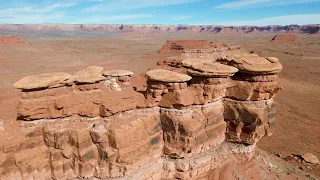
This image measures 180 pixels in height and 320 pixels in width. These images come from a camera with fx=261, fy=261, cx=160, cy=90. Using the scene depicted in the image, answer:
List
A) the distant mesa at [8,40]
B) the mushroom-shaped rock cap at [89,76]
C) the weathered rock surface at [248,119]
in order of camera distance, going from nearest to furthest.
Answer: the mushroom-shaped rock cap at [89,76], the weathered rock surface at [248,119], the distant mesa at [8,40]

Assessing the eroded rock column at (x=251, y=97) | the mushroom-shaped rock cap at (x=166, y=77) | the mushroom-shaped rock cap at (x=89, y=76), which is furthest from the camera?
the eroded rock column at (x=251, y=97)

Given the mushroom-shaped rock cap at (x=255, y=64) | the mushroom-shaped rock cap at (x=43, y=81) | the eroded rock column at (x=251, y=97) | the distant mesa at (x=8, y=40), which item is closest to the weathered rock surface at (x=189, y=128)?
the eroded rock column at (x=251, y=97)

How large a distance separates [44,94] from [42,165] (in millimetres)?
2410

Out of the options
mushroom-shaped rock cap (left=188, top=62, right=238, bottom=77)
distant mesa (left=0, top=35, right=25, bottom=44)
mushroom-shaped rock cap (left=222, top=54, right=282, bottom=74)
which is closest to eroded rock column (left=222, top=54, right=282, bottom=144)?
mushroom-shaped rock cap (left=222, top=54, right=282, bottom=74)

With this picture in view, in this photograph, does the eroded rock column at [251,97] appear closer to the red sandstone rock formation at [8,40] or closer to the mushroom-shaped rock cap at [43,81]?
the mushroom-shaped rock cap at [43,81]

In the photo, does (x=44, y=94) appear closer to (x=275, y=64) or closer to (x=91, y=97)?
(x=91, y=97)

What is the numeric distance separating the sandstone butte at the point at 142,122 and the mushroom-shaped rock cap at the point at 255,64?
4cm

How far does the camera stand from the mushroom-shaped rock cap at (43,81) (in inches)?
316

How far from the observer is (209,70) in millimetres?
9961

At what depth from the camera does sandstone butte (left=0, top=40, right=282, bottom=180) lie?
8.49 m

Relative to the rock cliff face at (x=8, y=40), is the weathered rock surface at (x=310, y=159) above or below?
below

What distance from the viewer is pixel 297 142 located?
810 inches

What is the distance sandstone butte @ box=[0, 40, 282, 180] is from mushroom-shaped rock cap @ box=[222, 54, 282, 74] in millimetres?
39

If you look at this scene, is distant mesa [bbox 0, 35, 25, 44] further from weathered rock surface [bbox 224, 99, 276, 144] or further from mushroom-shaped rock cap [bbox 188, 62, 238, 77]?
weathered rock surface [bbox 224, 99, 276, 144]
